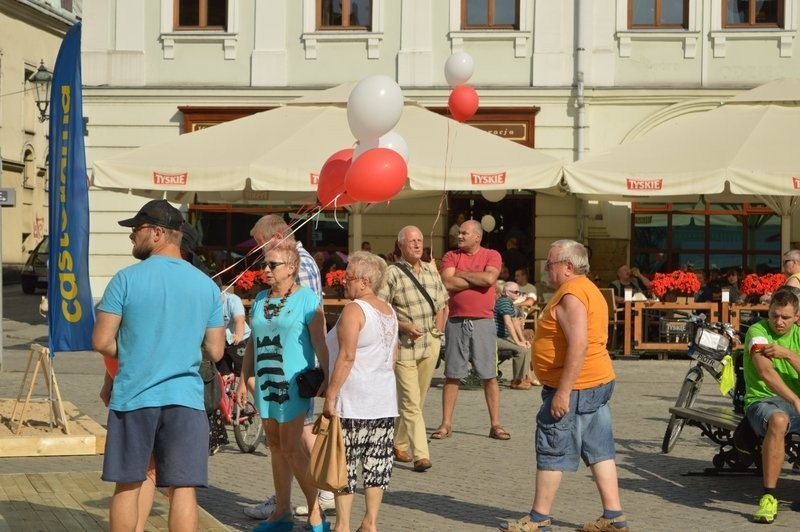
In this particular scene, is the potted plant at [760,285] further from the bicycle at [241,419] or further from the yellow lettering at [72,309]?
the yellow lettering at [72,309]

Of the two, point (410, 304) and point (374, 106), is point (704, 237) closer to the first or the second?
point (410, 304)

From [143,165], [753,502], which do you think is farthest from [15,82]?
[753,502]

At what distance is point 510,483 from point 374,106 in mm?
2699

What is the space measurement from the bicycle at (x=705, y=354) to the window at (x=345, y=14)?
14.3 meters

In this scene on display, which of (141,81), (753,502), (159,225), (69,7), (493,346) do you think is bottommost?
(753,502)

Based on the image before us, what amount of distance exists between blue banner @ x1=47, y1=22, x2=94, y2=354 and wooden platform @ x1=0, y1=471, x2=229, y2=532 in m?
1.59

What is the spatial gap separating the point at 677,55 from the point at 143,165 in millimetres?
9949

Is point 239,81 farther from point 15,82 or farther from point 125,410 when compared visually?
point 15,82

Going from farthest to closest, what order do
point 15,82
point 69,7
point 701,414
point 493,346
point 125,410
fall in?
point 69,7
point 15,82
point 493,346
point 701,414
point 125,410

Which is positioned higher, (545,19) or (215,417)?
(545,19)

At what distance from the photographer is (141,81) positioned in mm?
24547

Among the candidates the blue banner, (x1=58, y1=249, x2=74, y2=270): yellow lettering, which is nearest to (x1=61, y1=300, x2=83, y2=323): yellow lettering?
the blue banner

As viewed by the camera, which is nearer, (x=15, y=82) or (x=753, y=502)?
(x=753, y=502)

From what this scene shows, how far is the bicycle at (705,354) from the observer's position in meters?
10.3
